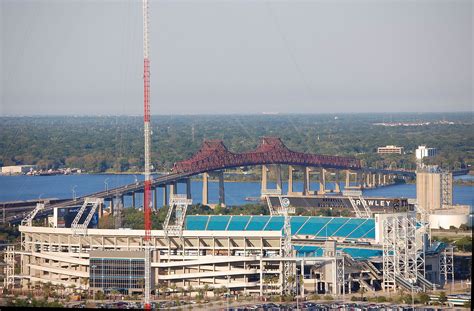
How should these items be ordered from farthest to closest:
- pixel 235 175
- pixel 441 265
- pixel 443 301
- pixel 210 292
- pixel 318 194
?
pixel 235 175 → pixel 318 194 → pixel 441 265 → pixel 210 292 → pixel 443 301

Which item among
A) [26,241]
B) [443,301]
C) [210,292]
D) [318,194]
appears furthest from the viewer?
[318,194]

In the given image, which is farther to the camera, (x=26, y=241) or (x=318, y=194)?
(x=318, y=194)

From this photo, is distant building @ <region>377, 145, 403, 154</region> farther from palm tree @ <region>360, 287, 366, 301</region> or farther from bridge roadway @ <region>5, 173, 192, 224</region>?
palm tree @ <region>360, 287, 366, 301</region>

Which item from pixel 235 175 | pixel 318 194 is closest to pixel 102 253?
pixel 318 194

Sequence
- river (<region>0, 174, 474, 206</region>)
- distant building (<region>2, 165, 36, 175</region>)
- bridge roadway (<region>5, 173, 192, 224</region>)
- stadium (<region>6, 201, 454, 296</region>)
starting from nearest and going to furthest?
stadium (<region>6, 201, 454, 296</region>), bridge roadway (<region>5, 173, 192, 224</region>), river (<region>0, 174, 474, 206</region>), distant building (<region>2, 165, 36, 175</region>)

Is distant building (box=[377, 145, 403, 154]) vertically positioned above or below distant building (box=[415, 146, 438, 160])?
above

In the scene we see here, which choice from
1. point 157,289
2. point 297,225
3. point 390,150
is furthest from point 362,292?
point 390,150

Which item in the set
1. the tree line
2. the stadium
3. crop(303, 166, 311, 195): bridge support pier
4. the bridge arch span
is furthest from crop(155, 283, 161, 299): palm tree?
the tree line

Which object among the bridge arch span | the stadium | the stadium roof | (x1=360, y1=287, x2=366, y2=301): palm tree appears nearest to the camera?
(x1=360, y1=287, x2=366, y2=301): palm tree

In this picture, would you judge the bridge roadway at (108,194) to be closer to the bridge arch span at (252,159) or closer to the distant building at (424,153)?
the bridge arch span at (252,159)

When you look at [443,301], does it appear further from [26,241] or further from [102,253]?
[26,241]

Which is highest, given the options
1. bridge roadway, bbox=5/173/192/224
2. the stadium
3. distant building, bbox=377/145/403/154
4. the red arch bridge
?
distant building, bbox=377/145/403/154
